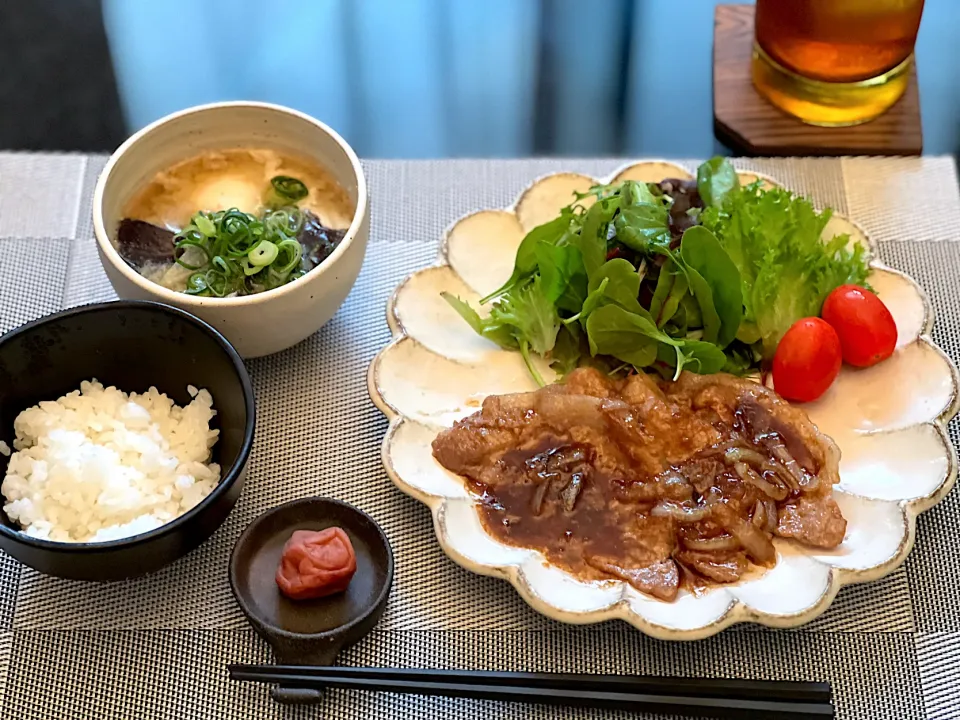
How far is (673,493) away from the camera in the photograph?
71.2 inches

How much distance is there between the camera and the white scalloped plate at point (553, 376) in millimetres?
1683

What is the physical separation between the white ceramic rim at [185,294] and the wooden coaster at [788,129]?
1029mm

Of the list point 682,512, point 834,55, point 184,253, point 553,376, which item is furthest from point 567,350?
point 834,55

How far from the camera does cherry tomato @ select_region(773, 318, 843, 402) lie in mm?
1927

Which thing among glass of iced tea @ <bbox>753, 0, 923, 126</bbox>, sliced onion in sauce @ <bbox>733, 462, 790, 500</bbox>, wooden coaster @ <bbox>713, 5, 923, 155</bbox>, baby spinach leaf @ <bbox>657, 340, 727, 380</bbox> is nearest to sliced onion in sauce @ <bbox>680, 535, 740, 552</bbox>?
sliced onion in sauce @ <bbox>733, 462, 790, 500</bbox>

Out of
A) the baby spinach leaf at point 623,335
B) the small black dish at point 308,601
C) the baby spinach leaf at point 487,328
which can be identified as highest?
the baby spinach leaf at point 623,335

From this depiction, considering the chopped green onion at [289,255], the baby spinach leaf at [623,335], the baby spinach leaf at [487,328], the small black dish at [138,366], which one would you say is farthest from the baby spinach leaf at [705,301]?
the small black dish at [138,366]

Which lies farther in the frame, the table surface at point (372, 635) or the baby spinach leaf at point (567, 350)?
the baby spinach leaf at point (567, 350)

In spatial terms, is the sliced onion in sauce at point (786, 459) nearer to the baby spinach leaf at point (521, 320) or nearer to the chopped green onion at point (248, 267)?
the baby spinach leaf at point (521, 320)

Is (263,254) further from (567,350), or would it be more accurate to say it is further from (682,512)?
(682,512)

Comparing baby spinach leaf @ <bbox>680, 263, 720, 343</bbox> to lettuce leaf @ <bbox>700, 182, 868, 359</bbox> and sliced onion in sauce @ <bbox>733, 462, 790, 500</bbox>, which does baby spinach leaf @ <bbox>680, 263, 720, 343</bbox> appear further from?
sliced onion in sauce @ <bbox>733, 462, 790, 500</bbox>

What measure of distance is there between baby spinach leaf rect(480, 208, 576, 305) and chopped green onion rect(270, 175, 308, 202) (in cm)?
43

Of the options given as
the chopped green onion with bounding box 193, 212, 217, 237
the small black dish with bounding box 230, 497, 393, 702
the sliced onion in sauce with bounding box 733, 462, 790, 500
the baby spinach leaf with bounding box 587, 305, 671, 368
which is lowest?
the small black dish with bounding box 230, 497, 393, 702

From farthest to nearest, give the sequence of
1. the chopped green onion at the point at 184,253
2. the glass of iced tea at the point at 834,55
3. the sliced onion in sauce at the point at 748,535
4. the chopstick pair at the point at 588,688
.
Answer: the glass of iced tea at the point at 834,55 < the chopped green onion at the point at 184,253 < the sliced onion in sauce at the point at 748,535 < the chopstick pair at the point at 588,688
